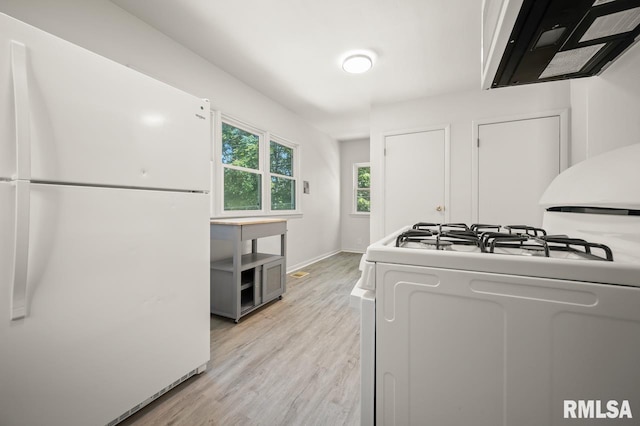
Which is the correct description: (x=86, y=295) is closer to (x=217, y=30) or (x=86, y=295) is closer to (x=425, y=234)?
(x=425, y=234)

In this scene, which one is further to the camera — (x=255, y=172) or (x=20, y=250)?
(x=255, y=172)

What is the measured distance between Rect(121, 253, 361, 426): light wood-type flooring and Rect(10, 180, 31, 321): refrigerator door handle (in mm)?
763

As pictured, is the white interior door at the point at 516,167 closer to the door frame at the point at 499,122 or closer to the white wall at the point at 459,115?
the door frame at the point at 499,122

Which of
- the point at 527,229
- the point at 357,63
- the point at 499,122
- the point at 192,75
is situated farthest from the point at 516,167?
the point at 192,75

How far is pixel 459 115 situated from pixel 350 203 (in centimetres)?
291

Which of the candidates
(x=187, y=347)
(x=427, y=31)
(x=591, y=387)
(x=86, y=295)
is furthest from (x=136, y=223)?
(x=427, y=31)

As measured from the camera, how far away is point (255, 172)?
10.7 feet

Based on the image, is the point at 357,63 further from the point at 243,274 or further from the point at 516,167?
the point at 243,274

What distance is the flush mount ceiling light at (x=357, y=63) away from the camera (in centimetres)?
237

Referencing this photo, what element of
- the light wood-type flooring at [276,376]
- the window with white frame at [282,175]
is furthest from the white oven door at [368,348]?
the window with white frame at [282,175]

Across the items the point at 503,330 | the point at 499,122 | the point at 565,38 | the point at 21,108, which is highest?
the point at 499,122
